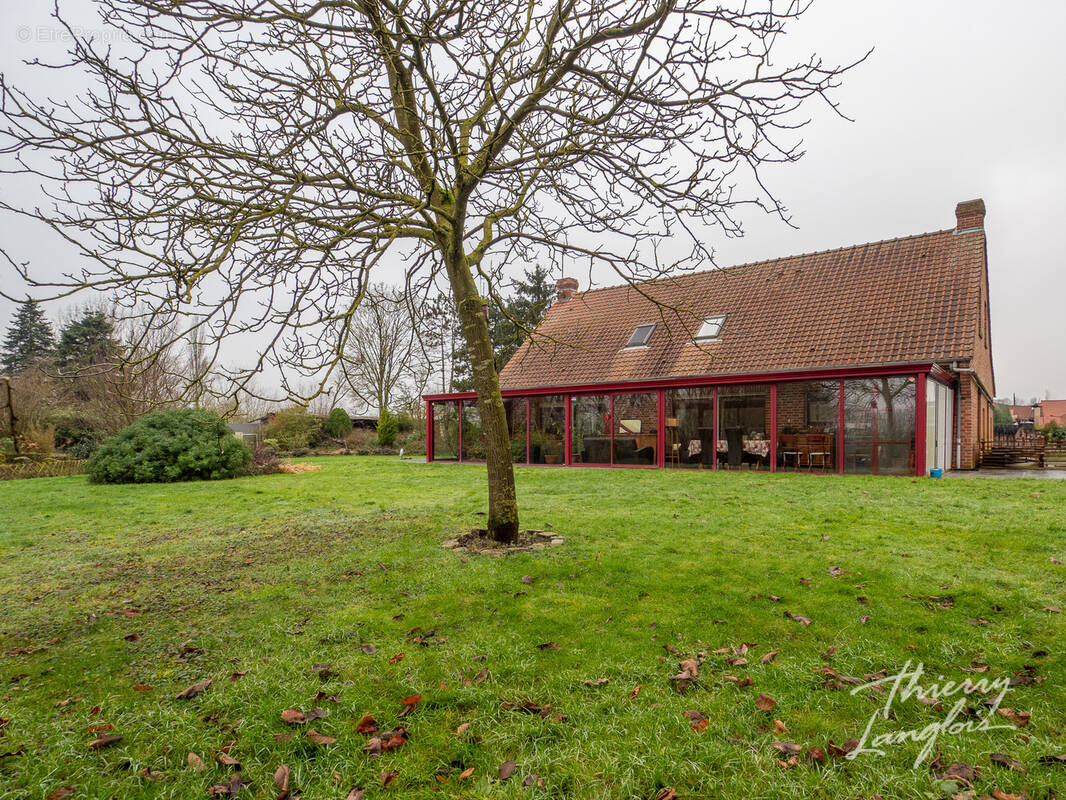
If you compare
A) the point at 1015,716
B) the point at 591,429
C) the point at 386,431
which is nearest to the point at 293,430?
the point at 386,431

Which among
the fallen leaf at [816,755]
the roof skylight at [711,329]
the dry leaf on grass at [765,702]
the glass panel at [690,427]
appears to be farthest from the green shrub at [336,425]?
the fallen leaf at [816,755]

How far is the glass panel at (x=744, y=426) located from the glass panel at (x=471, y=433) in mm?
8507

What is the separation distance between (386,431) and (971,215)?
77.5 ft

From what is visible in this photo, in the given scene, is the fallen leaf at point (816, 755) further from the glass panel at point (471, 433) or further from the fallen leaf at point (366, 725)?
the glass panel at point (471, 433)

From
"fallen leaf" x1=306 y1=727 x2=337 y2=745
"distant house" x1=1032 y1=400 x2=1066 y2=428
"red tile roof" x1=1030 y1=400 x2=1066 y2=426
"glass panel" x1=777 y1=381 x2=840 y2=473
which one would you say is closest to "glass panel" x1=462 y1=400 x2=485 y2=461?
"glass panel" x1=777 y1=381 x2=840 y2=473

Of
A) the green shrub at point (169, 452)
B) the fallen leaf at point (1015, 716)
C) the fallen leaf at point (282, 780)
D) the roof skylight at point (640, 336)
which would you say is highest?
the roof skylight at point (640, 336)

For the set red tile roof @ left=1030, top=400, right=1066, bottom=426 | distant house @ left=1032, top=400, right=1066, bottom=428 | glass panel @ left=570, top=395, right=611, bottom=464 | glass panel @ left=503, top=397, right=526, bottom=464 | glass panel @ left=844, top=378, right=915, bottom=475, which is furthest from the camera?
red tile roof @ left=1030, top=400, right=1066, bottom=426

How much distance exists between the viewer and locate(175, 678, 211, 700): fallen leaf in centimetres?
276

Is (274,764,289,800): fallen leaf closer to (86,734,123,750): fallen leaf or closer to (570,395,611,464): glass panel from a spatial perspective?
(86,734,123,750): fallen leaf

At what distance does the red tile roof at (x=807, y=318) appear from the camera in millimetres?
12695

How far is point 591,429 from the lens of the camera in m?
16.5

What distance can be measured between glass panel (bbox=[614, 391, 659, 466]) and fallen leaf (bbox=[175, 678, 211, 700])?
13329 mm

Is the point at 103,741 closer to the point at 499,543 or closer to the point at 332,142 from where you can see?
the point at 499,543

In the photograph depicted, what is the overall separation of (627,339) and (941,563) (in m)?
13.1
